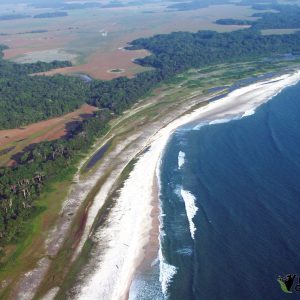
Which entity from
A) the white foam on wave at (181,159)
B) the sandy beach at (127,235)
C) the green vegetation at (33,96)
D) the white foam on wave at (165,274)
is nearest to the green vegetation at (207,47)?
the green vegetation at (33,96)

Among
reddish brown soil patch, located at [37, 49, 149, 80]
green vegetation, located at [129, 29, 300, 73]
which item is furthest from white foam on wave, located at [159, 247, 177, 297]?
reddish brown soil patch, located at [37, 49, 149, 80]

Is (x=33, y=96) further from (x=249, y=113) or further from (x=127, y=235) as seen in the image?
(x=127, y=235)

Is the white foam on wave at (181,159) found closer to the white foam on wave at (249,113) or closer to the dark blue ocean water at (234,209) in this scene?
the dark blue ocean water at (234,209)

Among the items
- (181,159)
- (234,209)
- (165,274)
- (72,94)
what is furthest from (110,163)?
(72,94)

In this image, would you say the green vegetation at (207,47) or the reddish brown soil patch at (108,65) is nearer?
the reddish brown soil patch at (108,65)

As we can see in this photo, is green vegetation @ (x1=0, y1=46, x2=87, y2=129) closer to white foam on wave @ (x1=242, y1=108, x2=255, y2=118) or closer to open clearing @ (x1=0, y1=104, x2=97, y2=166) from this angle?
open clearing @ (x1=0, y1=104, x2=97, y2=166)
